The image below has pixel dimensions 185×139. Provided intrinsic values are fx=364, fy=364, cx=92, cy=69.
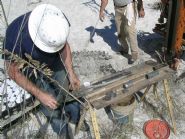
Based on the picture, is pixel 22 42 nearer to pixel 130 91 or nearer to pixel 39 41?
pixel 39 41

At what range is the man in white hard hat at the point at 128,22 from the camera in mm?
5795

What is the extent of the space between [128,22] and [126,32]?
0.21 m

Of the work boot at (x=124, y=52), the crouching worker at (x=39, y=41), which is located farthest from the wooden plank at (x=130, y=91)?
the work boot at (x=124, y=52)

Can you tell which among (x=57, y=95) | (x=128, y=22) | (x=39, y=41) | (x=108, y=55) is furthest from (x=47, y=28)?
(x=108, y=55)

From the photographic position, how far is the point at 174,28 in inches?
213

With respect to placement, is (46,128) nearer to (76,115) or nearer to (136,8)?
(76,115)

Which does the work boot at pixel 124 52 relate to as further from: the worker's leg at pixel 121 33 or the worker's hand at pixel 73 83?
the worker's hand at pixel 73 83

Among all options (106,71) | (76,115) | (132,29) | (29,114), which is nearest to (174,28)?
(132,29)

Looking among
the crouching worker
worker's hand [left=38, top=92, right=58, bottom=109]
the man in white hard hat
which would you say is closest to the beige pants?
the man in white hard hat

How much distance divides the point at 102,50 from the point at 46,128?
7.04 ft

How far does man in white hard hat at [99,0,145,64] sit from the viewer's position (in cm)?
580

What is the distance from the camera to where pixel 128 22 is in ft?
19.2

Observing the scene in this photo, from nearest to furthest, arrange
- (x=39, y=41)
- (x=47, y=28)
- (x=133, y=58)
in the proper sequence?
(x=47, y=28)
(x=39, y=41)
(x=133, y=58)

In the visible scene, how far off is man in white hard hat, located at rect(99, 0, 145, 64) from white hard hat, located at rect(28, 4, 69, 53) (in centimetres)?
229
